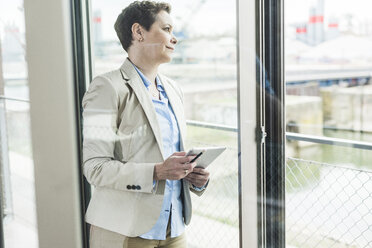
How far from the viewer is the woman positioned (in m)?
1.43

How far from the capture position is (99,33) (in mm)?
1712

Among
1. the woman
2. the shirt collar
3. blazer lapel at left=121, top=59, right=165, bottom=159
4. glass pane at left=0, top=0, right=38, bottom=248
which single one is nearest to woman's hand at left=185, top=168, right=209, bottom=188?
the woman

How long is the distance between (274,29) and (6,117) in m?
1.21

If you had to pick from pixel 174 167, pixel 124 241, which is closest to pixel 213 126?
pixel 174 167

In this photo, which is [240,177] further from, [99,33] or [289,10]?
[99,33]

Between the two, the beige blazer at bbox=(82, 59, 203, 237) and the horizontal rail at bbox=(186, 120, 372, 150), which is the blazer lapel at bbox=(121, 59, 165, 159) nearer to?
the beige blazer at bbox=(82, 59, 203, 237)

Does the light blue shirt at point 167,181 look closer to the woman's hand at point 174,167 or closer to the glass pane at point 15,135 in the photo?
the woman's hand at point 174,167

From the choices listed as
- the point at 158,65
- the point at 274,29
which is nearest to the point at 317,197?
the point at 274,29

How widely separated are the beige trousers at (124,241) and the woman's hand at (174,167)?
181 mm

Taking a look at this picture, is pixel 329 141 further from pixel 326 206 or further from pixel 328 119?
pixel 326 206

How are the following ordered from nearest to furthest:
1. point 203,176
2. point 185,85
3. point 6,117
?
point 203,176
point 185,85
point 6,117

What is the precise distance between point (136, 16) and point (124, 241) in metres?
0.73

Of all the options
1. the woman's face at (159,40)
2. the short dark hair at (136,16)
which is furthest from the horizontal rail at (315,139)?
the short dark hair at (136,16)

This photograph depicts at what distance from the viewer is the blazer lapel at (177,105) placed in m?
1.46
